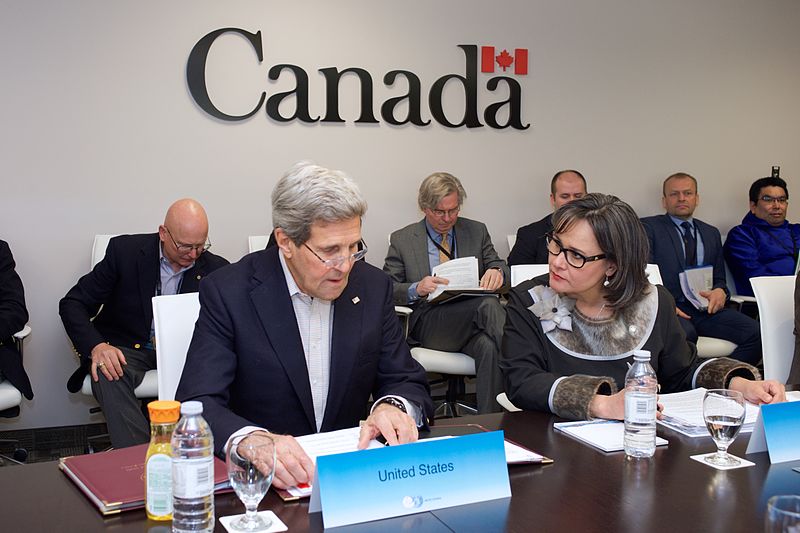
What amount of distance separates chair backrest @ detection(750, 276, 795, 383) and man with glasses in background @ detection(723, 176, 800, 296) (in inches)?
107

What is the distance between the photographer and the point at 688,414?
7.09 ft

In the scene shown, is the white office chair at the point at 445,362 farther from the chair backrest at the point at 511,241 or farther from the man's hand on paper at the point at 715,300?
the man's hand on paper at the point at 715,300

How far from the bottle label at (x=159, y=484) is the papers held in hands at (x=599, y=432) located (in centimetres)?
97

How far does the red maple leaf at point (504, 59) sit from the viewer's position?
221 inches

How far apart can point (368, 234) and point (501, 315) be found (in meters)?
1.22

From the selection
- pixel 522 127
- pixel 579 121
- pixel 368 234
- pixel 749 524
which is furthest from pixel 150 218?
pixel 749 524

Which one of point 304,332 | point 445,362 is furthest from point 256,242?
point 304,332

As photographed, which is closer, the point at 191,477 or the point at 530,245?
the point at 191,477

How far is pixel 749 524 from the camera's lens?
4.83 ft

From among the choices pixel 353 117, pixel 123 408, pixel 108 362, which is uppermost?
pixel 353 117

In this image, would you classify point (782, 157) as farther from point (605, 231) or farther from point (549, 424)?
point (549, 424)

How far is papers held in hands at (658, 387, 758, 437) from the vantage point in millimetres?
2057

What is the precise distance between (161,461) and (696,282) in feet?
15.4

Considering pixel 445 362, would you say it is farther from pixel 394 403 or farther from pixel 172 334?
pixel 394 403
